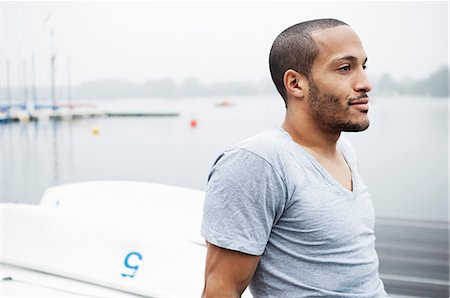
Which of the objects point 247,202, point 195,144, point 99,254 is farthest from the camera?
point 195,144

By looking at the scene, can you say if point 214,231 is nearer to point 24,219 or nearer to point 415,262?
point 24,219

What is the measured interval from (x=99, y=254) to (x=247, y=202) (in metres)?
0.98

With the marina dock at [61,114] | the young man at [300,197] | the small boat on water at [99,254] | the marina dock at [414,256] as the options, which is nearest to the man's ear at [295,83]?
the young man at [300,197]

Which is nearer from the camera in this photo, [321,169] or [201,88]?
[321,169]

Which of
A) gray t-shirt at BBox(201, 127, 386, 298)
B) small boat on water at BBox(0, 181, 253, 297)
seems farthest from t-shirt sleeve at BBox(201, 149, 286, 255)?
small boat on water at BBox(0, 181, 253, 297)

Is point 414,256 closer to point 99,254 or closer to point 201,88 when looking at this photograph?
point 201,88

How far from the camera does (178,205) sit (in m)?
1.97

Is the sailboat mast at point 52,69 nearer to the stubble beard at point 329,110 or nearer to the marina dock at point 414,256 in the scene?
the marina dock at point 414,256

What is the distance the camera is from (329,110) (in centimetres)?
88

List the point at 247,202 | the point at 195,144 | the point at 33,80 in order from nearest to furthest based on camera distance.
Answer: the point at 247,202 < the point at 33,80 < the point at 195,144

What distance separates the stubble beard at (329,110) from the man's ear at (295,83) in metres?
0.01

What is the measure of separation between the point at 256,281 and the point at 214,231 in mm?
128

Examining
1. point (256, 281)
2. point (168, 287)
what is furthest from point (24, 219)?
point (256, 281)

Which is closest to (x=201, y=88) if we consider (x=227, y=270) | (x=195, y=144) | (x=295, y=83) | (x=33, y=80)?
(x=195, y=144)
